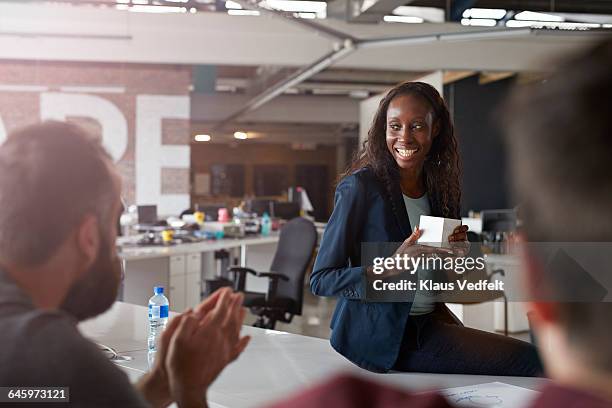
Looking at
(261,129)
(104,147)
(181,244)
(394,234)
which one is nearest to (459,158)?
(394,234)

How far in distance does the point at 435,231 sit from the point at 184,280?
17.2 feet

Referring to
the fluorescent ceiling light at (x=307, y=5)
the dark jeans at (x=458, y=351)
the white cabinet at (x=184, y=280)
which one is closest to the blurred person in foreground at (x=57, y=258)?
the dark jeans at (x=458, y=351)

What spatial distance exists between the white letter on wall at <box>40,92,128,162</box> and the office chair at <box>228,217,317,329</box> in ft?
23.1

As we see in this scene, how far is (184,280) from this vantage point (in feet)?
25.0

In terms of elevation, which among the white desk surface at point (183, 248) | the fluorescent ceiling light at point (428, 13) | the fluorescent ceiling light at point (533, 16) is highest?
the fluorescent ceiling light at point (428, 13)

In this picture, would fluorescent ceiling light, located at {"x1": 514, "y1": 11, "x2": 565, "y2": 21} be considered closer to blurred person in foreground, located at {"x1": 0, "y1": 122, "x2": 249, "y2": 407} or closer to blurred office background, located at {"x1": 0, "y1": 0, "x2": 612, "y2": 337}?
blurred office background, located at {"x1": 0, "y1": 0, "x2": 612, "y2": 337}

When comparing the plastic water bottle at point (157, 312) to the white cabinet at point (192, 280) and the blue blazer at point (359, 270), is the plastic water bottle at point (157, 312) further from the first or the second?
the white cabinet at point (192, 280)

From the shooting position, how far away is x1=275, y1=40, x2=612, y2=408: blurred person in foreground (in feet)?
2.22

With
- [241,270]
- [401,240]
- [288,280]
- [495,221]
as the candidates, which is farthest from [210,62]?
[401,240]

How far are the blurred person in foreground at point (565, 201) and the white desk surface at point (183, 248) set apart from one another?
590 centimetres

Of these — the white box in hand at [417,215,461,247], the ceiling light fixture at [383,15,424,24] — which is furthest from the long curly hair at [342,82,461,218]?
the ceiling light fixture at [383,15,424,24]

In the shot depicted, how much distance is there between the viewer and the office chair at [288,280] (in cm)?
634

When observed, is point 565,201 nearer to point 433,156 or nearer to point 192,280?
point 433,156

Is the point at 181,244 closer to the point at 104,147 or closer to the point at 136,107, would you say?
the point at 136,107
